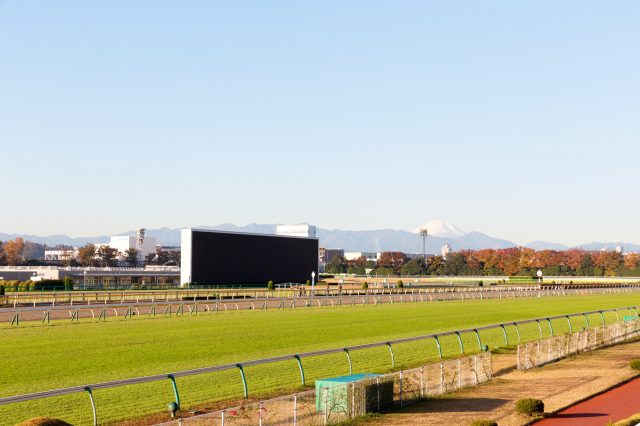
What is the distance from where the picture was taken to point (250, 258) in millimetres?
95812

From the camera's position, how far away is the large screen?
3546 inches

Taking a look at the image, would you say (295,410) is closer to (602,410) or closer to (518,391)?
(602,410)

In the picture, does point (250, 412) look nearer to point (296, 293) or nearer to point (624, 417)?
point (624, 417)

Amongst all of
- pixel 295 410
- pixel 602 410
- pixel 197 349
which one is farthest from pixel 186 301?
pixel 295 410

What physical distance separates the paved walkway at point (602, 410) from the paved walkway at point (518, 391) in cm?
14

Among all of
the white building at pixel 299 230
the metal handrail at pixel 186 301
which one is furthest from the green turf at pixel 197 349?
the white building at pixel 299 230

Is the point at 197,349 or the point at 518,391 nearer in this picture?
the point at 518,391

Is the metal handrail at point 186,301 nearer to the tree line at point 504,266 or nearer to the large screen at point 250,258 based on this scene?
the large screen at point 250,258

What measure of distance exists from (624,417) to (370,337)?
1898cm

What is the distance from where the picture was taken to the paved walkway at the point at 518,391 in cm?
1892

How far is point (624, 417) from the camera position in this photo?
19391 mm

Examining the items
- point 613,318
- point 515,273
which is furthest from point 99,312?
point 515,273

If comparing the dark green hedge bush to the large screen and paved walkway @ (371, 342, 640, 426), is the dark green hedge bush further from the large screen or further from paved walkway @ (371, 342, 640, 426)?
the large screen

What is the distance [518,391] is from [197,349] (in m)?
13.6
